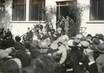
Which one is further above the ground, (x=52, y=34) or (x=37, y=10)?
(x=37, y=10)

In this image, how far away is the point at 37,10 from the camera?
55.9ft

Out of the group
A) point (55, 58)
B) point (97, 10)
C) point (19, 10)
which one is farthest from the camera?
point (19, 10)

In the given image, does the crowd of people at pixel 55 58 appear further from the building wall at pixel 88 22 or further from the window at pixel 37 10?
the window at pixel 37 10

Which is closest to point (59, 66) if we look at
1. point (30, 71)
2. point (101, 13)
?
point (30, 71)

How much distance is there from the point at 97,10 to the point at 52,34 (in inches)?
126

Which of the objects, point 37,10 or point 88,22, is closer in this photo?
point 88,22

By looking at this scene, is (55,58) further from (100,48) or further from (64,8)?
(64,8)

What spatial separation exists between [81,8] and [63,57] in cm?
1005

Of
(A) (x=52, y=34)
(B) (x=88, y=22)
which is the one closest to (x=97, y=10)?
(B) (x=88, y=22)

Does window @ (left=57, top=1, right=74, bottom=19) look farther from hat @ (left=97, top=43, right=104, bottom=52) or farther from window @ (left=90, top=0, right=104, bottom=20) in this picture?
hat @ (left=97, top=43, right=104, bottom=52)

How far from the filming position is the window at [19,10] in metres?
17.4

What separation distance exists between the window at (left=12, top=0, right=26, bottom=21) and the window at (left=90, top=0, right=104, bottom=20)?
4.08 meters

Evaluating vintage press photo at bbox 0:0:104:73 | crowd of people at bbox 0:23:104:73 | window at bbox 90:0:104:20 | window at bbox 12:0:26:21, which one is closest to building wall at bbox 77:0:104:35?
vintage press photo at bbox 0:0:104:73

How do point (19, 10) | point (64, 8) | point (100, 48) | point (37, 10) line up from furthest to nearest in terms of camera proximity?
1. point (19, 10)
2. point (37, 10)
3. point (64, 8)
4. point (100, 48)
